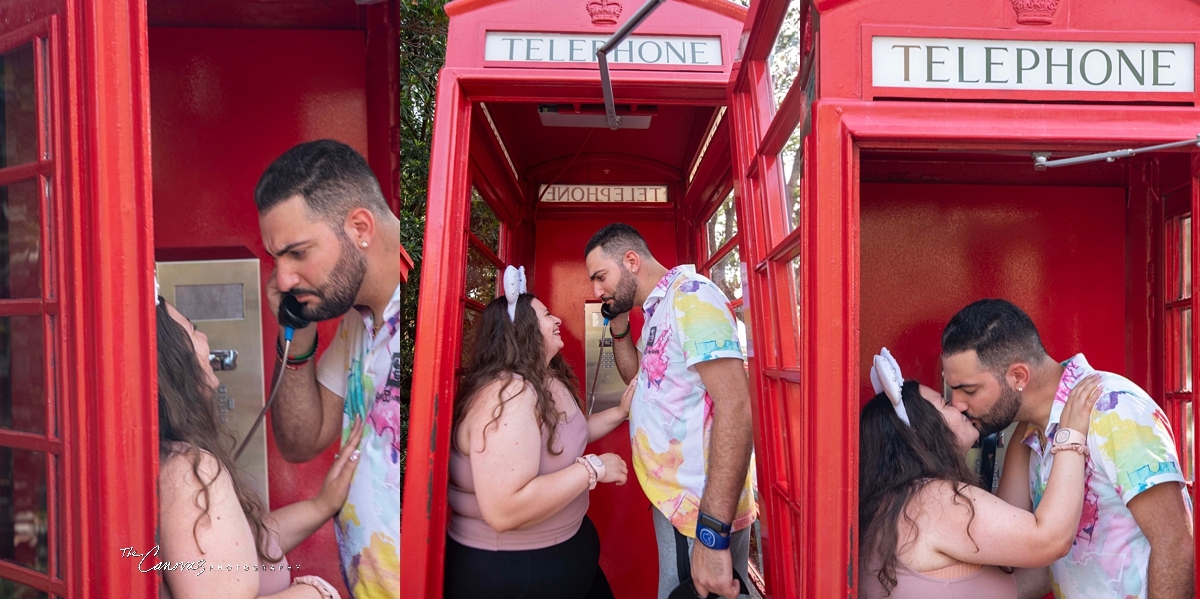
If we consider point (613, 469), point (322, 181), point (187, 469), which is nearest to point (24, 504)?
point (187, 469)

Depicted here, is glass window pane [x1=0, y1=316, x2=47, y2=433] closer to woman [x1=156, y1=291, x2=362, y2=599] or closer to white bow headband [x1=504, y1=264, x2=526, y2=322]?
woman [x1=156, y1=291, x2=362, y2=599]

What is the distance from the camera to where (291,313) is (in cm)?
172

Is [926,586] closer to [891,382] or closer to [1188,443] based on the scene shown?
[891,382]

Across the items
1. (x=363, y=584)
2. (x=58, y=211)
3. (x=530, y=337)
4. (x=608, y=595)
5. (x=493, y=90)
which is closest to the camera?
(x=58, y=211)

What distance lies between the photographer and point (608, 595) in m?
2.99

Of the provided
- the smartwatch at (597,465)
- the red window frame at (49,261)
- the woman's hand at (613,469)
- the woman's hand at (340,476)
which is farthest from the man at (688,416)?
the red window frame at (49,261)

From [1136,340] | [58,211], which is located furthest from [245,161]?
[1136,340]

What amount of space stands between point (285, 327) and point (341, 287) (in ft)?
0.52

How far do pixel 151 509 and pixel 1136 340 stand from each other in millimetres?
3132

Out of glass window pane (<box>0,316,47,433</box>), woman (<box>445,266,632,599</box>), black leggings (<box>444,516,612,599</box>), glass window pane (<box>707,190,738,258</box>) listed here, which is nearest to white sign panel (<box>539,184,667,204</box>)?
glass window pane (<box>707,190,738,258</box>)

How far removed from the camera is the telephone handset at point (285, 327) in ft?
5.60

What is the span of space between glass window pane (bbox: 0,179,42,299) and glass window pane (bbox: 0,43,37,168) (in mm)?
63

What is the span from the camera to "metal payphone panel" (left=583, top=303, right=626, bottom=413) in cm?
372

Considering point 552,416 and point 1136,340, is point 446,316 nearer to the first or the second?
point 552,416
